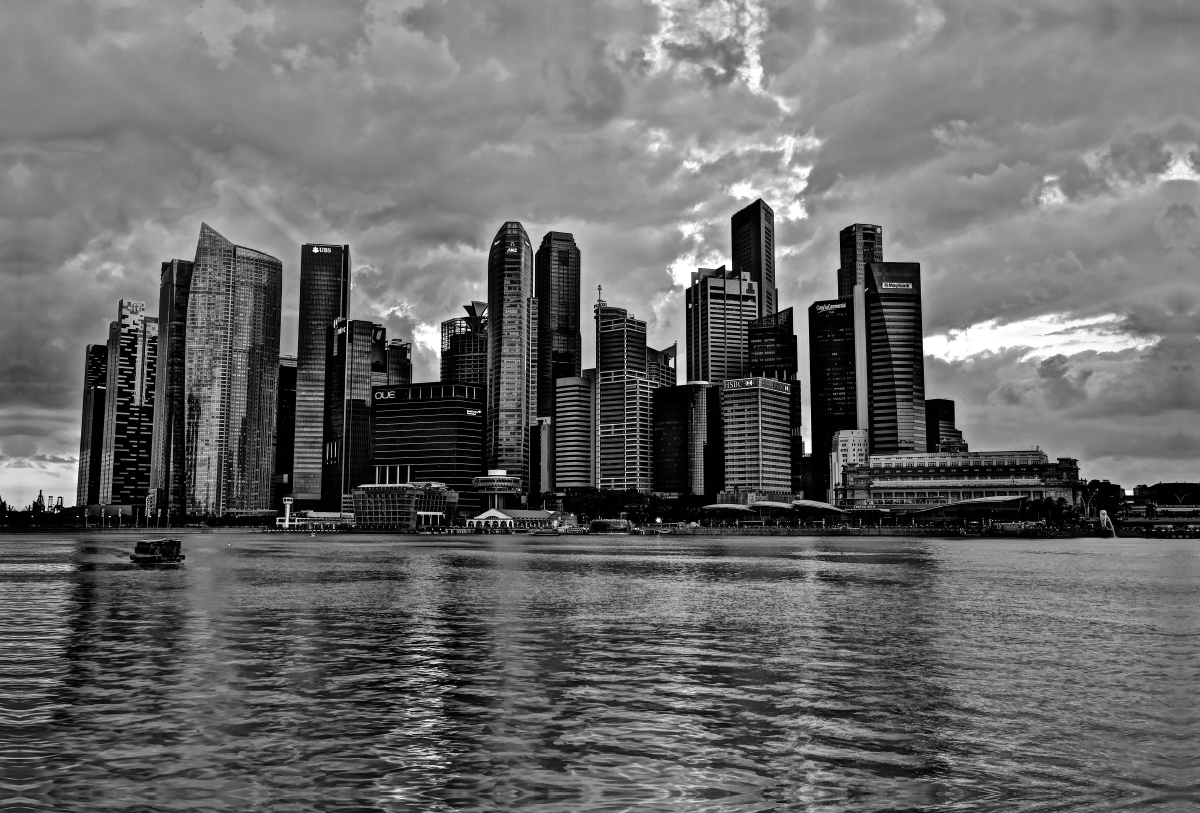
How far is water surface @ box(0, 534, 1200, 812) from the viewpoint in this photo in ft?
78.8

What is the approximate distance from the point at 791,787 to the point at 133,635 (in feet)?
136

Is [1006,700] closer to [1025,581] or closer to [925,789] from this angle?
[925,789]

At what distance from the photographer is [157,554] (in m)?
121

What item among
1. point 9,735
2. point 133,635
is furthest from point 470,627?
point 9,735

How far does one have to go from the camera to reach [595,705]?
3381 centimetres

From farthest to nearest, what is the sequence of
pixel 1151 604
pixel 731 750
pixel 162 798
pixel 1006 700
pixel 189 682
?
1. pixel 1151 604
2. pixel 189 682
3. pixel 1006 700
4. pixel 731 750
5. pixel 162 798

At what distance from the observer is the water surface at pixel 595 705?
24016 millimetres

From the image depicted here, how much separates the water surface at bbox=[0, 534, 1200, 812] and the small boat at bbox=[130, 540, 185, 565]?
162ft

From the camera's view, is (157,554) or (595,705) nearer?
(595,705)

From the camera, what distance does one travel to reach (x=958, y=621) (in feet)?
201

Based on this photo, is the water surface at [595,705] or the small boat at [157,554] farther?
the small boat at [157,554]

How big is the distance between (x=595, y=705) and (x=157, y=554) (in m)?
104

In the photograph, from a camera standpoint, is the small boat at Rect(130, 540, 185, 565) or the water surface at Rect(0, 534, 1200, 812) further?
the small boat at Rect(130, 540, 185, 565)

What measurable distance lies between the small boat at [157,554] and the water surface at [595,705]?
49.3m
